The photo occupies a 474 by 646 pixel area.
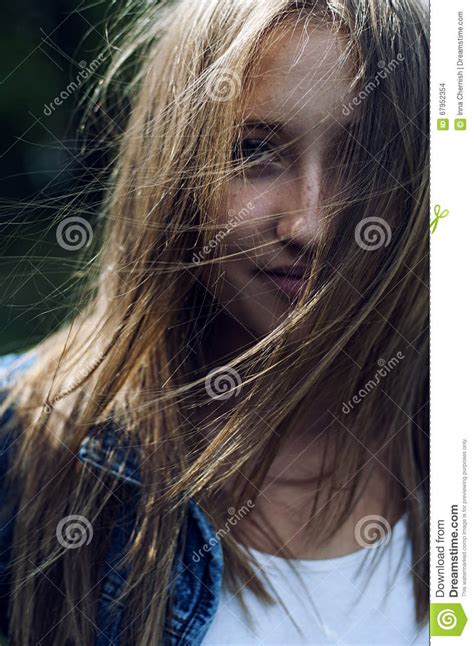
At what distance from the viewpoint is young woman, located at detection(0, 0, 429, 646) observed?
150 cm

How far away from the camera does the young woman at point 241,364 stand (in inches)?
59.2

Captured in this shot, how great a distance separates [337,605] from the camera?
1573 mm

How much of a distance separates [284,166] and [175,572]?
2.86 feet

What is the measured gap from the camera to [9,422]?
1586 mm

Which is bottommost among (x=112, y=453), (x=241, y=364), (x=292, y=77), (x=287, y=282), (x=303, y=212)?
(x=112, y=453)

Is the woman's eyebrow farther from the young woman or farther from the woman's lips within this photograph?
the woman's lips

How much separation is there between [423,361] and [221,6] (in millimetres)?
848

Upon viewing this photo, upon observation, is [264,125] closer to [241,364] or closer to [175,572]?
[241,364]

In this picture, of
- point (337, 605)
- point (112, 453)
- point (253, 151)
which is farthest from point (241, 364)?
point (337, 605)
